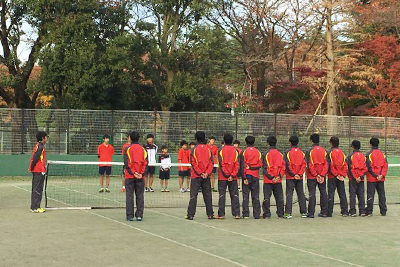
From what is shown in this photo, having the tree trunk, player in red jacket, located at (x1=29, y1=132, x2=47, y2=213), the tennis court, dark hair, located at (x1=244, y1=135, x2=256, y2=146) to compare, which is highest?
the tree trunk

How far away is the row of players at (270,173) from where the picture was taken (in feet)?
44.2

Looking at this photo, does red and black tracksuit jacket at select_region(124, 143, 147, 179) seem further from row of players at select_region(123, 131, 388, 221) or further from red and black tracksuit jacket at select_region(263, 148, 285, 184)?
red and black tracksuit jacket at select_region(263, 148, 285, 184)

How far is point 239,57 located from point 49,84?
13.3 m

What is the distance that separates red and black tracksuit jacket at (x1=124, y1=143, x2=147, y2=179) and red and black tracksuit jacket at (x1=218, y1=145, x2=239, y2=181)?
1.74 m

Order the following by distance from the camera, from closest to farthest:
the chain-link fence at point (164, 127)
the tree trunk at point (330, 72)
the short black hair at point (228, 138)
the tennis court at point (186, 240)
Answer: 1. the tennis court at point (186, 240)
2. the short black hair at point (228, 138)
3. the chain-link fence at point (164, 127)
4. the tree trunk at point (330, 72)

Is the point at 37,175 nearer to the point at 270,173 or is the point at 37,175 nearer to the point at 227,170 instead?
the point at 227,170

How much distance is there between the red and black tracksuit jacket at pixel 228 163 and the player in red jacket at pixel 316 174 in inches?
72.7

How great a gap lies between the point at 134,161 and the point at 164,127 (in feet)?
46.9

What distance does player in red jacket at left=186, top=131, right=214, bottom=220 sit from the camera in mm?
13594

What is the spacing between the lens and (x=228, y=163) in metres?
13.9

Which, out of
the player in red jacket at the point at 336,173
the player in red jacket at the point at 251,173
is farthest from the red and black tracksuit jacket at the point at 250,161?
the player in red jacket at the point at 336,173

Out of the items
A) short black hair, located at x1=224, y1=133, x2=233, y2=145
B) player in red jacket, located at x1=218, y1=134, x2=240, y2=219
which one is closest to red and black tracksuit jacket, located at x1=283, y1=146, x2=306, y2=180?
player in red jacket, located at x1=218, y1=134, x2=240, y2=219

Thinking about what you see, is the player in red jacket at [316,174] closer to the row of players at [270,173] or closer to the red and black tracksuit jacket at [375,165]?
the row of players at [270,173]

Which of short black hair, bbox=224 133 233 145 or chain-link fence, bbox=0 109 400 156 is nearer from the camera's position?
short black hair, bbox=224 133 233 145
